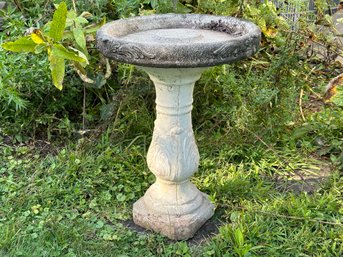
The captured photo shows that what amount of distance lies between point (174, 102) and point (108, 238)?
2.46ft

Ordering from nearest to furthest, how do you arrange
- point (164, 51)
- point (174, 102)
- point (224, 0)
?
point (164, 51)
point (174, 102)
point (224, 0)

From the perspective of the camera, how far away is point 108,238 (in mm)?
2598

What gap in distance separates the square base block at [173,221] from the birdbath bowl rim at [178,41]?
849mm

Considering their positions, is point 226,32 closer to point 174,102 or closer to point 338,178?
point 174,102

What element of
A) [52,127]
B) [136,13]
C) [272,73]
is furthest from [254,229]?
[136,13]

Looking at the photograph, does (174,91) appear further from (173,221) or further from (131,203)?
(131,203)

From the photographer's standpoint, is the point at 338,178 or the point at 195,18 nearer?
the point at 195,18

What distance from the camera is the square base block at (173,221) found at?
2598 millimetres

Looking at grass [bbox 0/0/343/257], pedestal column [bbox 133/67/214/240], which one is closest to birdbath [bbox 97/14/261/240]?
pedestal column [bbox 133/67/214/240]

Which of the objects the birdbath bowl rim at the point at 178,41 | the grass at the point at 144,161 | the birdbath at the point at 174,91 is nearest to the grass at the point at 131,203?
the grass at the point at 144,161

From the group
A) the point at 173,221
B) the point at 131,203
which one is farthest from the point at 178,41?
the point at 131,203

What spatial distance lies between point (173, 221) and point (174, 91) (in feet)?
2.13

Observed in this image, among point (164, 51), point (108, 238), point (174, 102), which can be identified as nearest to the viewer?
point (164, 51)

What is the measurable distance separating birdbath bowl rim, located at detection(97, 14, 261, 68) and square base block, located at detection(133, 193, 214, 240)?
849 millimetres
